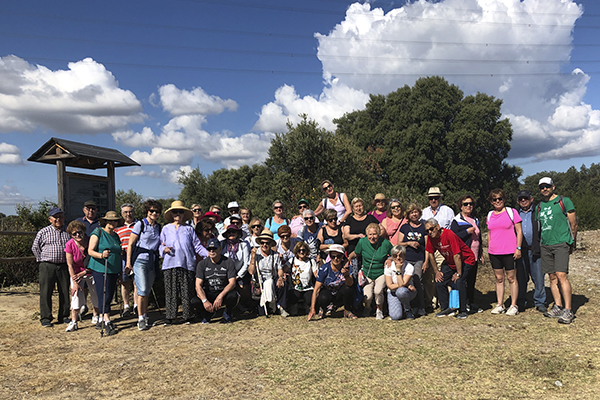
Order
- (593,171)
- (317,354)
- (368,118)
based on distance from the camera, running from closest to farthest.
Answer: (317,354) < (368,118) < (593,171)

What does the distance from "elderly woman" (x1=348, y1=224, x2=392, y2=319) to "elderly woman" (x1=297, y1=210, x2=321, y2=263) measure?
0.79 metres

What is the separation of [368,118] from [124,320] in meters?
35.6

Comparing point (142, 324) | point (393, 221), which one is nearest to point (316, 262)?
point (393, 221)

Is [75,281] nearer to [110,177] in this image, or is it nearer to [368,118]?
[110,177]

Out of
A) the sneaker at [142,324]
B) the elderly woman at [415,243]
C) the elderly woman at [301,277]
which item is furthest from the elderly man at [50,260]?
the elderly woman at [415,243]

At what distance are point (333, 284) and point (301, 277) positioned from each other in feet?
1.85

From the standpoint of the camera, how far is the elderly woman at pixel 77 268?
6.29 meters

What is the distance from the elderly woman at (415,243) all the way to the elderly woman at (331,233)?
0.99m

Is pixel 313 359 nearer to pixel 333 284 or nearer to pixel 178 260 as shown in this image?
pixel 333 284

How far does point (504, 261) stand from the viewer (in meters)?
6.48

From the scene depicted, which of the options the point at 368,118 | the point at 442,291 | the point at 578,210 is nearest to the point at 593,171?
the point at 368,118

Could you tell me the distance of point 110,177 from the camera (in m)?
9.38

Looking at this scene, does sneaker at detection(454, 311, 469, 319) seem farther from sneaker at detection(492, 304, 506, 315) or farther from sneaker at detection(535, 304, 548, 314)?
sneaker at detection(535, 304, 548, 314)

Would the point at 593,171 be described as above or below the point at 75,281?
above
